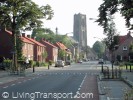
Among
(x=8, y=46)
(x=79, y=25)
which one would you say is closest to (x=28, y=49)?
(x=8, y=46)

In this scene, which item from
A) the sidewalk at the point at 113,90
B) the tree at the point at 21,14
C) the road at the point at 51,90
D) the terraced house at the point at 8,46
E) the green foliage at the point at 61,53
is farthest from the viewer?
the green foliage at the point at 61,53

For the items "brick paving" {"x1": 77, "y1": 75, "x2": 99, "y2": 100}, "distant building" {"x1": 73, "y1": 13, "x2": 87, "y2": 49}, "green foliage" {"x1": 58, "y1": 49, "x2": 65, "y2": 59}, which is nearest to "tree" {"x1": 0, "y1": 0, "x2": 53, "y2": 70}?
"brick paving" {"x1": 77, "y1": 75, "x2": 99, "y2": 100}

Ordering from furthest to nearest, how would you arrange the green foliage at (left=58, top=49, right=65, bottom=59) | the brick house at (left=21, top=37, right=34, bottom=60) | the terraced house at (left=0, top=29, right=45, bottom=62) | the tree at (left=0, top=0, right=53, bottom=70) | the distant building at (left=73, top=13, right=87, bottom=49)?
the distant building at (left=73, top=13, right=87, bottom=49) → the green foliage at (left=58, top=49, right=65, bottom=59) → the brick house at (left=21, top=37, right=34, bottom=60) → the terraced house at (left=0, top=29, right=45, bottom=62) → the tree at (left=0, top=0, right=53, bottom=70)

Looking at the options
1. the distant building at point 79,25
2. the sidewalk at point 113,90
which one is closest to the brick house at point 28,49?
the sidewalk at point 113,90

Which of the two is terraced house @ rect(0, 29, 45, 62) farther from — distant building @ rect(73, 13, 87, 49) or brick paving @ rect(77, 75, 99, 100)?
distant building @ rect(73, 13, 87, 49)

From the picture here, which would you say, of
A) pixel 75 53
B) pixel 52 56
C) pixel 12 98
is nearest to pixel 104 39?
pixel 12 98

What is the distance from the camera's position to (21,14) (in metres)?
50.6

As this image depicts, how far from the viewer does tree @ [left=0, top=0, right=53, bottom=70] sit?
48688mm

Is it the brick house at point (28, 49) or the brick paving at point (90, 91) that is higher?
the brick house at point (28, 49)

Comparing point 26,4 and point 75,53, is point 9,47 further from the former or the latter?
point 75,53

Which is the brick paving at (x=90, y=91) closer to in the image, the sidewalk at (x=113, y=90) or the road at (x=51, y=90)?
the road at (x=51, y=90)

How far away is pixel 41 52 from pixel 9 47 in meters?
25.6

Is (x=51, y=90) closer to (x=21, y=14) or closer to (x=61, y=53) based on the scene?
(x=21, y=14)

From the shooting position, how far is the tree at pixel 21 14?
48.7 metres
